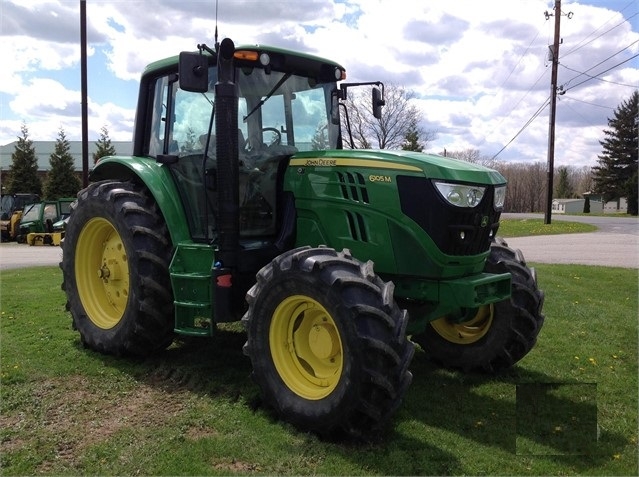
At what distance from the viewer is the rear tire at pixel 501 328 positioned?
197 inches

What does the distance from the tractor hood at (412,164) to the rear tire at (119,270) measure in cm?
→ 154

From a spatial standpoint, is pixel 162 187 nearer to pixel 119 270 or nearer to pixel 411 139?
pixel 119 270

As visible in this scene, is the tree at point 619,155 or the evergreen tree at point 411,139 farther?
the tree at point 619,155

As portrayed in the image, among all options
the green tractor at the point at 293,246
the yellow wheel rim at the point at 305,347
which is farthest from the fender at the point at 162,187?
the yellow wheel rim at the point at 305,347

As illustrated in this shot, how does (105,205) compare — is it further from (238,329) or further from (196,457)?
(196,457)

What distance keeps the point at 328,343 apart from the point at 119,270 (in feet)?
8.31

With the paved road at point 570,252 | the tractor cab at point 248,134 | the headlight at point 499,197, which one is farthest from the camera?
the paved road at point 570,252

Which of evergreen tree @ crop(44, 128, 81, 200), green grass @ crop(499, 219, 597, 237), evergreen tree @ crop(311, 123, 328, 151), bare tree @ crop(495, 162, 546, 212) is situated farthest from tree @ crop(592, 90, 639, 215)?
evergreen tree @ crop(311, 123, 328, 151)

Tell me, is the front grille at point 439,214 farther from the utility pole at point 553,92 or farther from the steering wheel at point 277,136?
the utility pole at point 553,92

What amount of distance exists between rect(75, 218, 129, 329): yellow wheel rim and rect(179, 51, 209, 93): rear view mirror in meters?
1.76

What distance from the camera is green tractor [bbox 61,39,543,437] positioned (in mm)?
3816

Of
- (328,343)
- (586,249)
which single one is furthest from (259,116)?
(586,249)

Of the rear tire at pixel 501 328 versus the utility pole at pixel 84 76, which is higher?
the utility pole at pixel 84 76

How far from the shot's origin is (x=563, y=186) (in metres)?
82.4
